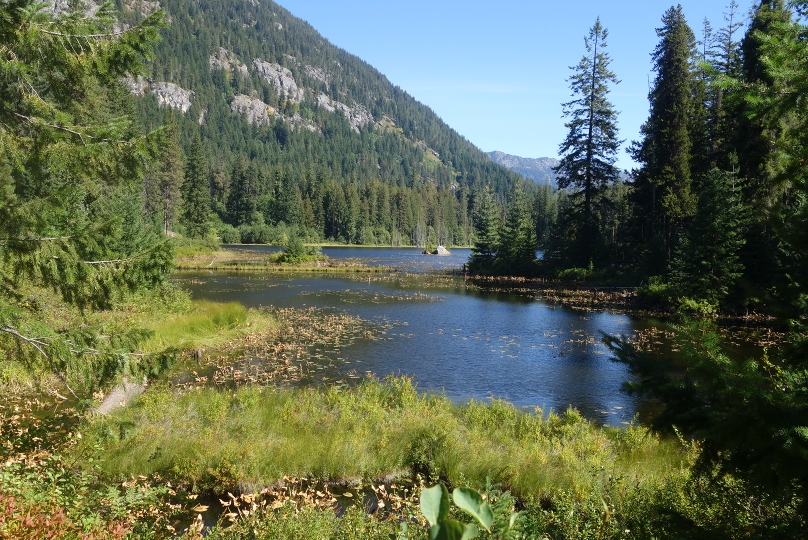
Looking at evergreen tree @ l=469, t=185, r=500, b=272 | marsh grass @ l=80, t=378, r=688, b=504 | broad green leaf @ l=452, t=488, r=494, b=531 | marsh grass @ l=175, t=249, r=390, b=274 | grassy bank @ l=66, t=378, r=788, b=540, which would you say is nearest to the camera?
broad green leaf @ l=452, t=488, r=494, b=531

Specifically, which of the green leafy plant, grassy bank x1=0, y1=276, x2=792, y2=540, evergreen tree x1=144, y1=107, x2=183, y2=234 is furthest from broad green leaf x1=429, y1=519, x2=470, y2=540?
evergreen tree x1=144, y1=107, x2=183, y2=234

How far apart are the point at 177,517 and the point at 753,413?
23.1 ft

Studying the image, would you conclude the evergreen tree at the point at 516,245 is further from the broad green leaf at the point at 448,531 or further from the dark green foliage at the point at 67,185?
the broad green leaf at the point at 448,531

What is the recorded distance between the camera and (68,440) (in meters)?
7.09

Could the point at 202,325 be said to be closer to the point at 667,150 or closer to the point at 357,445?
the point at 357,445

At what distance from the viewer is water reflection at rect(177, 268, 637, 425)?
15.0 m

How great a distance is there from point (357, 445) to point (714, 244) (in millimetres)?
24652

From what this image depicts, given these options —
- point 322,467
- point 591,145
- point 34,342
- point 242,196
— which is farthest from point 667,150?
point 242,196

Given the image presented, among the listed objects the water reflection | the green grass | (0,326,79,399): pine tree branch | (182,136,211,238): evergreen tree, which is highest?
(182,136,211,238): evergreen tree

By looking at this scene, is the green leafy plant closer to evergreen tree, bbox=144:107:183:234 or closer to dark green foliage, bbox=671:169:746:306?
dark green foliage, bbox=671:169:746:306

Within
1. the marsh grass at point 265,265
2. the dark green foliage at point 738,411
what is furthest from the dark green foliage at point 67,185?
the marsh grass at point 265,265

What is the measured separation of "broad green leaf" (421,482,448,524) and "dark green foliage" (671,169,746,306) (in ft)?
94.8

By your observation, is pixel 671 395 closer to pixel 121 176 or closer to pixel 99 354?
pixel 99 354

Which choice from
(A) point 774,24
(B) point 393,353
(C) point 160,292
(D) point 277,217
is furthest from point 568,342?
(D) point 277,217
